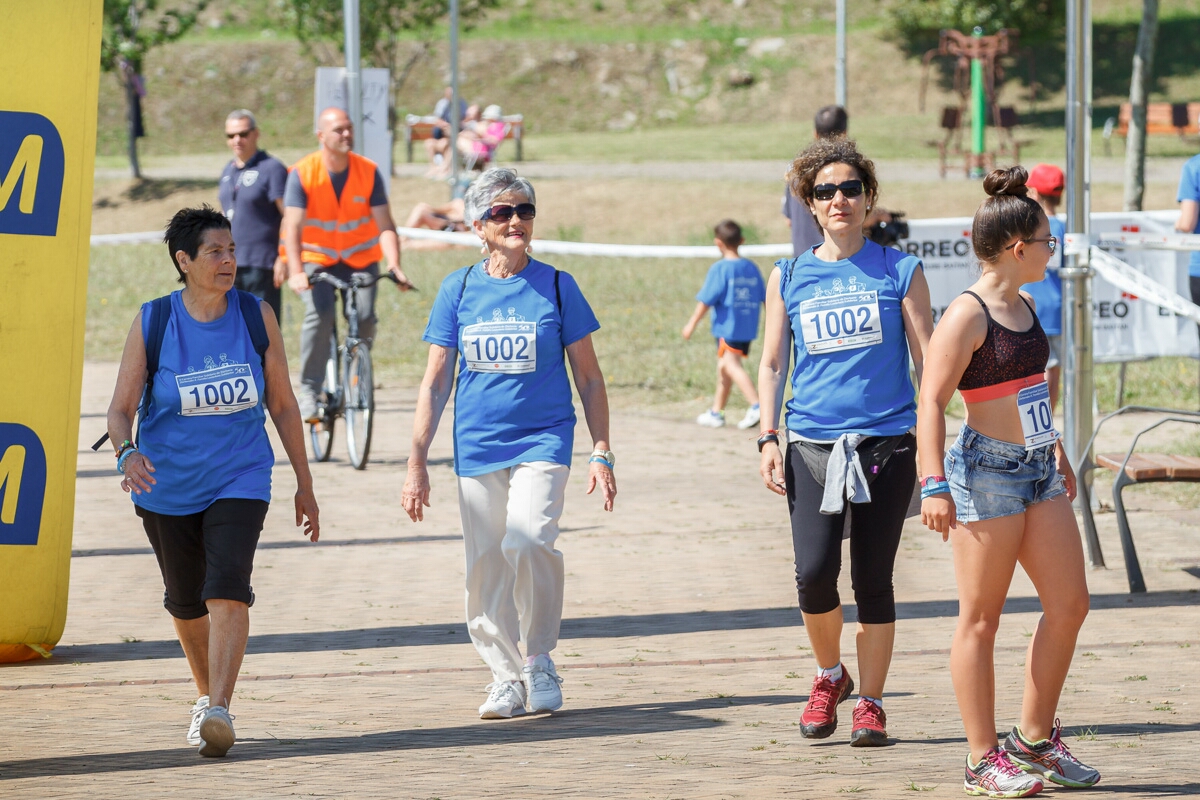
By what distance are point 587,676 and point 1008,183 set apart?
2678mm

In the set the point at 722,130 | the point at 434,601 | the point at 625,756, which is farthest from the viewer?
the point at 722,130

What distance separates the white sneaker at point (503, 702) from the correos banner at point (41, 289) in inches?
77.6

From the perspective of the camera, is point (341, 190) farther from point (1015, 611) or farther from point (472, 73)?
point (472, 73)

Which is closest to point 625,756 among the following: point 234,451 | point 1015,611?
point 234,451

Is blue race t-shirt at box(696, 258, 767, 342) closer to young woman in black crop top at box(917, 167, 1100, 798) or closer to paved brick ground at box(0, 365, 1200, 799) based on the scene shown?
paved brick ground at box(0, 365, 1200, 799)

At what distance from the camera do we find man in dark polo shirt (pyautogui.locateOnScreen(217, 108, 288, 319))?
39.6 ft

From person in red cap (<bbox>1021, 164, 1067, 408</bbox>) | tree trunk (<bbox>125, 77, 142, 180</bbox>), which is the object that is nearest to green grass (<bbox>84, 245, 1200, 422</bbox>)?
person in red cap (<bbox>1021, 164, 1067, 408</bbox>)

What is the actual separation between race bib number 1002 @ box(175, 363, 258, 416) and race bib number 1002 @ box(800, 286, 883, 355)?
184 cm

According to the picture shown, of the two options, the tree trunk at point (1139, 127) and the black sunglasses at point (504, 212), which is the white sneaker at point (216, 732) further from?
the tree trunk at point (1139, 127)

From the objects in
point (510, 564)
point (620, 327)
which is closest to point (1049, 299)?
point (510, 564)

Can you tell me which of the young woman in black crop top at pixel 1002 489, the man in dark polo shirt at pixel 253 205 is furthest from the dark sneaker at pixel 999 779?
the man in dark polo shirt at pixel 253 205

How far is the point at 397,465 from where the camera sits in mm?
11875

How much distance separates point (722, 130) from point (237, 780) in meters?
41.9

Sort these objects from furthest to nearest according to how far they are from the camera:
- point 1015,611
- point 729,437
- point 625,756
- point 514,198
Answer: point 729,437
point 1015,611
point 514,198
point 625,756
